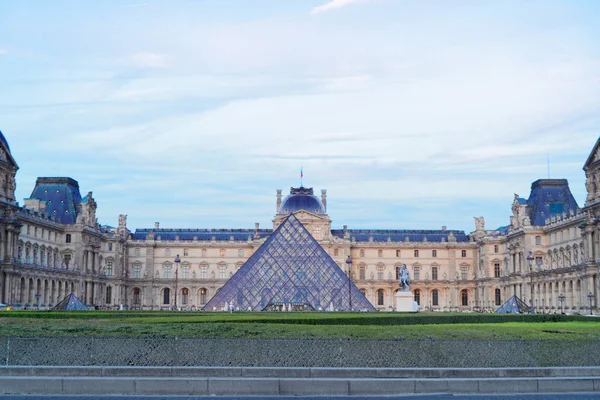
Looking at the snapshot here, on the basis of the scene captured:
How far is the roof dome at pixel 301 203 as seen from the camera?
83.8m

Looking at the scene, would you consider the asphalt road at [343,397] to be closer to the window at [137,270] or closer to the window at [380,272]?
the window at [380,272]

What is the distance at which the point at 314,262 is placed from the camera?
50.0 metres

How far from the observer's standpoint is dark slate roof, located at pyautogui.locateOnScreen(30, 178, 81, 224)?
223 ft

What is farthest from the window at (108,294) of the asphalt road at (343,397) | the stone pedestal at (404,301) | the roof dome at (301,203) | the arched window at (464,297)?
the asphalt road at (343,397)

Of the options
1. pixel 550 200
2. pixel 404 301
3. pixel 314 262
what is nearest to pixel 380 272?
pixel 550 200

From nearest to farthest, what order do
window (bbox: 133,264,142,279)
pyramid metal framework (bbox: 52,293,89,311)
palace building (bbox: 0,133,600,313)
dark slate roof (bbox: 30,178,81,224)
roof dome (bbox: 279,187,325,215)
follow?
pyramid metal framework (bbox: 52,293,89,311)
palace building (bbox: 0,133,600,313)
dark slate roof (bbox: 30,178,81,224)
roof dome (bbox: 279,187,325,215)
window (bbox: 133,264,142,279)

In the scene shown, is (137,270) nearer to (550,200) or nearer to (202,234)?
(202,234)

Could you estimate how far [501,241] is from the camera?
77.5m

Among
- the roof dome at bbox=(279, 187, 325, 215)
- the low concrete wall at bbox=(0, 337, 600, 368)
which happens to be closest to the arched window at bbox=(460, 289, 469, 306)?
the roof dome at bbox=(279, 187, 325, 215)

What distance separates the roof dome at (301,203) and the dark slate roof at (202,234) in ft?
13.6

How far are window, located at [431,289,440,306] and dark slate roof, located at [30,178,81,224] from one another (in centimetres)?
3794

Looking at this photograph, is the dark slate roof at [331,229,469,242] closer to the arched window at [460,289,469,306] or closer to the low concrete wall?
the arched window at [460,289,469,306]

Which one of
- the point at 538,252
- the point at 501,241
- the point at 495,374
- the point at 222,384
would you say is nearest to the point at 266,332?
the point at 222,384

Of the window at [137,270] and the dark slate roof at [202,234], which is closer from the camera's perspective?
the window at [137,270]
